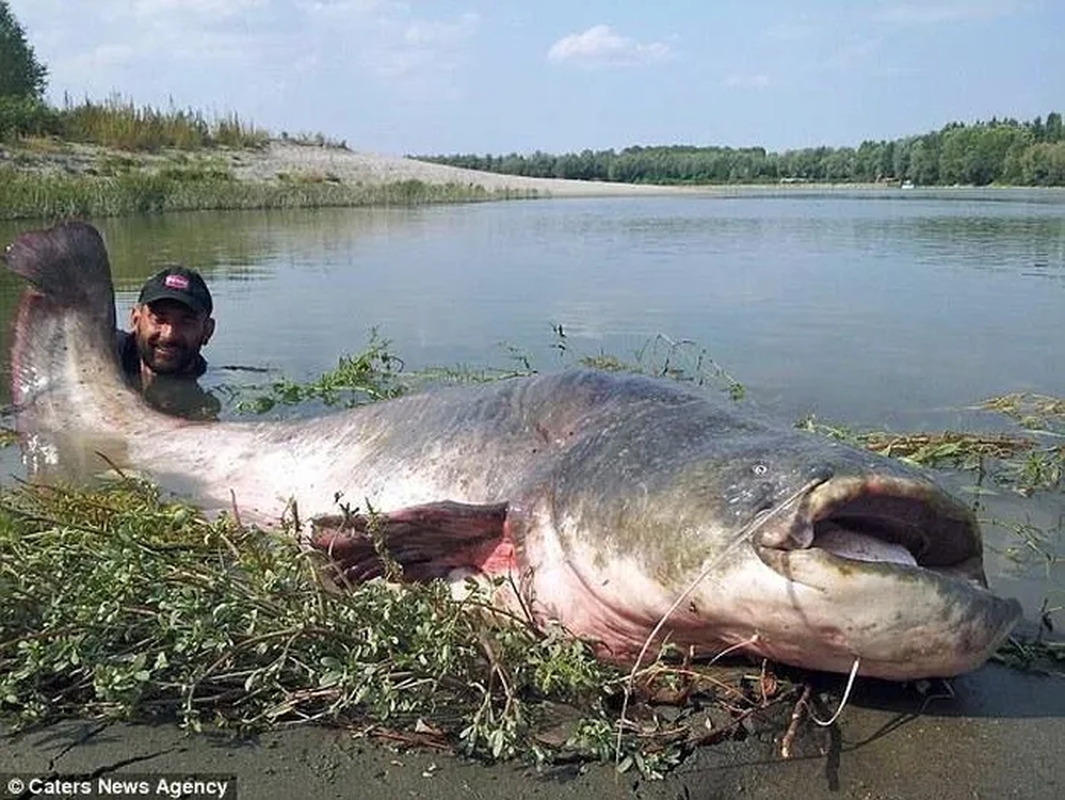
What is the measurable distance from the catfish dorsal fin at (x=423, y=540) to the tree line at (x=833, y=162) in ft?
237

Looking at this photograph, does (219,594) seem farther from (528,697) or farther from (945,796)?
(945,796)

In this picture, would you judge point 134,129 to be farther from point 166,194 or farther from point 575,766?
point 575,766

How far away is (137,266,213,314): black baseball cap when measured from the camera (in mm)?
6125

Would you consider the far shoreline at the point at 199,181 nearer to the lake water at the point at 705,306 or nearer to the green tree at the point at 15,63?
the lake water at the point at 705,306

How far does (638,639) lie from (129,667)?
3.65 ft

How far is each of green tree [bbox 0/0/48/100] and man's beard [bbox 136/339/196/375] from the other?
118ft

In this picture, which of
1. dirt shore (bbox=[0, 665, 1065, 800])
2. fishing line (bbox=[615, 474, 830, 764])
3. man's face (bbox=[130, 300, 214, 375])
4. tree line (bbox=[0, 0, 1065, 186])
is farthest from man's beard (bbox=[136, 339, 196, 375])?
tree line (bbox=[0, 0, 1065, 186])

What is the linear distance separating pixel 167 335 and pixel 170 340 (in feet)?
0.13

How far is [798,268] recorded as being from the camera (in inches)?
511

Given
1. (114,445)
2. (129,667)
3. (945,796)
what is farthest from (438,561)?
(114,445)

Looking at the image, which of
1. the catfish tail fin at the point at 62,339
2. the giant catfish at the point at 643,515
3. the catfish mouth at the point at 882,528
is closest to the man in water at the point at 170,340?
the catfish tail fin at the point at 62,339

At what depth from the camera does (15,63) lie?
130ft

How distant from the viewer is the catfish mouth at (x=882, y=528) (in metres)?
2.11

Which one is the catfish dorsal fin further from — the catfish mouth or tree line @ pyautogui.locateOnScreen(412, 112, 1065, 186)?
tree line @ pyautogui.locateOnScreen(412, 112, 1065, 186)
